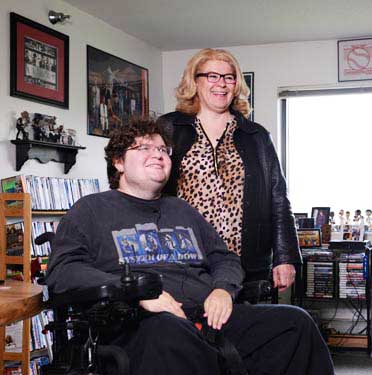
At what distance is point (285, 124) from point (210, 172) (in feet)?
12.6

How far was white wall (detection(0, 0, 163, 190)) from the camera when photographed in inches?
169

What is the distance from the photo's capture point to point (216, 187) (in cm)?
248

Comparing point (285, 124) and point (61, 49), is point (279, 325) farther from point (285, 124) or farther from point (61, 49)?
point (285, 124)

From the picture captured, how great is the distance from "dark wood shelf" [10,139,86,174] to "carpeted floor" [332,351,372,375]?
2.37 m

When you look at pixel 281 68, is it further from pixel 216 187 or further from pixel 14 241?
pixel 216 187

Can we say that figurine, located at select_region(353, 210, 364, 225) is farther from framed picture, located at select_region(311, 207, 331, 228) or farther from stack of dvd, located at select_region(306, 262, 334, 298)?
stack of dvd, located at select_region(306, 262, 334, 298)

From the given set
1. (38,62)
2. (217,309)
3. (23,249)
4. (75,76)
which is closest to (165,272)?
(217,309)

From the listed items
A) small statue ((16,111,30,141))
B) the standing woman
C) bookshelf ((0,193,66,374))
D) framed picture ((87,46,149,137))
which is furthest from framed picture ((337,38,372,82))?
the standing woman

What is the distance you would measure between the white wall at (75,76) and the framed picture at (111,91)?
2.7 inches

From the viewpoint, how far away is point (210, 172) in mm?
2471

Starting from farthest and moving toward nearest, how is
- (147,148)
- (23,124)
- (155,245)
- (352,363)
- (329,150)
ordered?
(329,150) < (352,363) < (23,124) < (147,148) < (155,245)

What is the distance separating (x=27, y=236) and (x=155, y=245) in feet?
6.80

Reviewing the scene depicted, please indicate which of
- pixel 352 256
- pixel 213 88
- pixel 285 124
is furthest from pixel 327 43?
pixel 213 88

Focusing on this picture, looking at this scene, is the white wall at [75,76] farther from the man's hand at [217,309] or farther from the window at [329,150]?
the man's hand at [217,309]
